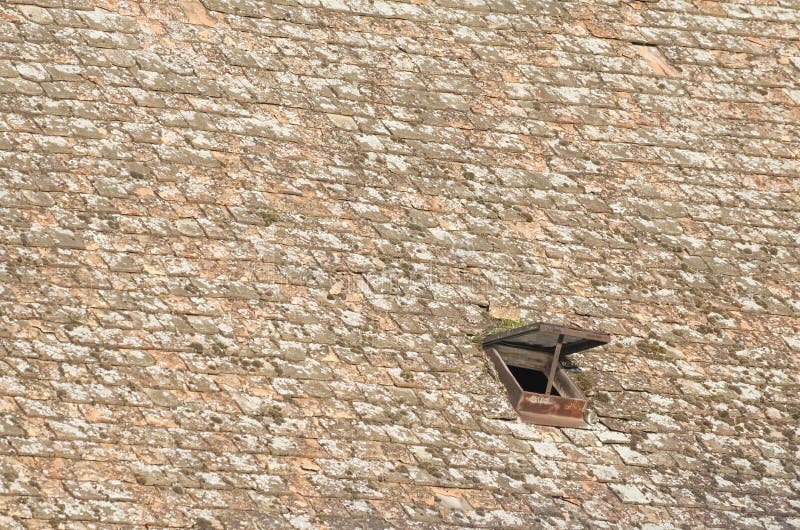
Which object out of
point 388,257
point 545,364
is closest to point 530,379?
point 545,364

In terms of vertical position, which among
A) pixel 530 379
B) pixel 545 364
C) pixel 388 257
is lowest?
pixel 530 379

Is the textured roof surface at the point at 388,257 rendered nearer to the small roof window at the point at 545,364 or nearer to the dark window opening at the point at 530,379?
the small roof window at the point at 545,364

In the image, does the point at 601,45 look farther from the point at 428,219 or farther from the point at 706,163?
the point at 428,219

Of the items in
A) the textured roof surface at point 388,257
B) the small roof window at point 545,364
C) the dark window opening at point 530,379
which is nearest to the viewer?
the textured roof surface at point 388,257

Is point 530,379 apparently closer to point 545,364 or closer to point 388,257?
point 545,364

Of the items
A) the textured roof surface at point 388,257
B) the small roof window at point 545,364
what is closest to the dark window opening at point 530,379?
the small roof window at point 545,364
